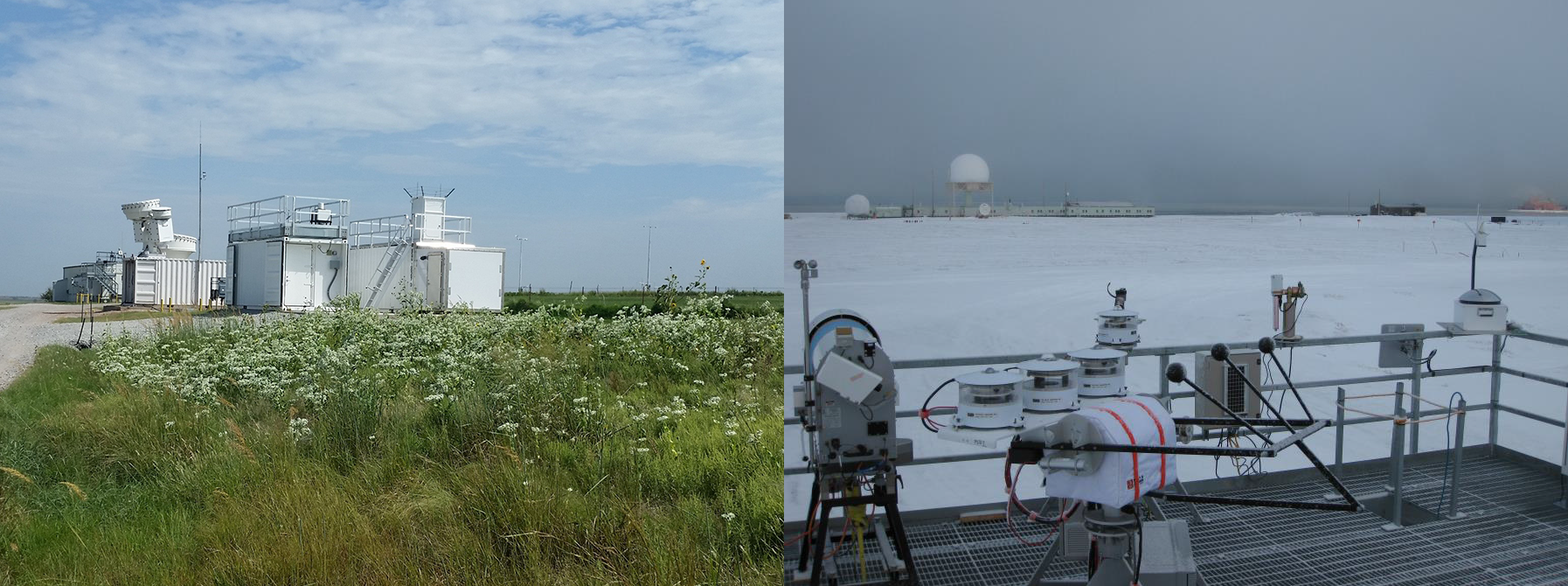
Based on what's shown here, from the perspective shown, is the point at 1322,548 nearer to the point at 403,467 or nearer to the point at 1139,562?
the point at 1139,562

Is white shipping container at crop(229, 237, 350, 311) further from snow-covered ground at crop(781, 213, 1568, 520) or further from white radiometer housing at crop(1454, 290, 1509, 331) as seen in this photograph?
white radiometer housing at crop(1454, 290, 1509, 331)

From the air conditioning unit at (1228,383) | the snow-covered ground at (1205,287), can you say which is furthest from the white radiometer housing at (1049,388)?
the snow-covered ground at (1205,287)

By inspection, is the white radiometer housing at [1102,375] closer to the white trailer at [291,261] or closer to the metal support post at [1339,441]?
the metal support post at [1339,441]

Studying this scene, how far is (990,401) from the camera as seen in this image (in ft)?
9.45

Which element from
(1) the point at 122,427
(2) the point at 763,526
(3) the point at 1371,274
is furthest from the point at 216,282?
(3) the point at 1371,274

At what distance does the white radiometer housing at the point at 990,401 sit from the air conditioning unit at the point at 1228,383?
1710mm

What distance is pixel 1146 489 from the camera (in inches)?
89.8

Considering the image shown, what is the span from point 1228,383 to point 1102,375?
1115 millimetres

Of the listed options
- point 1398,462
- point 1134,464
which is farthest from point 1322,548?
point 1134,464

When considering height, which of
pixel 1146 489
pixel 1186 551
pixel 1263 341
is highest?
pixel 1263 341

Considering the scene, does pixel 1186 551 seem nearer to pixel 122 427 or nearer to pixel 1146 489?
pixel 1146 489

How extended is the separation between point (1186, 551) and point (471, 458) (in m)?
3.35

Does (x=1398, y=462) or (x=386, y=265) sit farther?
(x=386, y=265)

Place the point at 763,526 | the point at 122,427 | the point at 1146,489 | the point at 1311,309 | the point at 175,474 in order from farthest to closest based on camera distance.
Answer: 1. the point at 1311,309
2. the point at 122,427
3. the point at 175,474
4. the point at 763,526
5. the point at 1146,489
